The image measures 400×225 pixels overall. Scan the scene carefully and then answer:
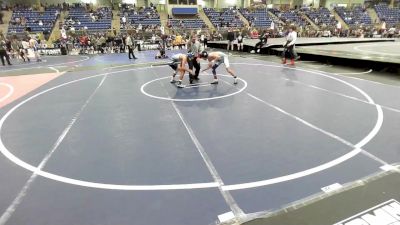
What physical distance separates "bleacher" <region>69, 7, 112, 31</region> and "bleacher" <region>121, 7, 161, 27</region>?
6.92 feet

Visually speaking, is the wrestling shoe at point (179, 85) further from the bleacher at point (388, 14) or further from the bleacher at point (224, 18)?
the bleacher at point (388, 14)

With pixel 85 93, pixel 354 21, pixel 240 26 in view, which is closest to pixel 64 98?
pixel 85 93

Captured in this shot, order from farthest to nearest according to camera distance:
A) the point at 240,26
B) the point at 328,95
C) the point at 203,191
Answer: the point at 240,26 < the point at 328,95 < the point at 203,191

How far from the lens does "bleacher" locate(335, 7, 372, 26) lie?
121 feet

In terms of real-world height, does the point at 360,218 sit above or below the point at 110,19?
below

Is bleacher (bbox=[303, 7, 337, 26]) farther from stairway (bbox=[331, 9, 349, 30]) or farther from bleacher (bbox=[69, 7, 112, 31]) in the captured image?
bleacher (bbox=[69, 7, 112, 31])

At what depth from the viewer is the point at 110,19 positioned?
31094 mm

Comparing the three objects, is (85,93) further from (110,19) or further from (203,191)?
(110,19)

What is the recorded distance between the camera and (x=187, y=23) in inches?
1314

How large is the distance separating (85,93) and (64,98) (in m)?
0.68

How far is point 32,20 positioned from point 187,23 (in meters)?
16.2

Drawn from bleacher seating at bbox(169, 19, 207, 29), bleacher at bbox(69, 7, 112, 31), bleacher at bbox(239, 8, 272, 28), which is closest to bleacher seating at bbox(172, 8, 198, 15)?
bleacher seating at bbox(169, 19, 207, 29)

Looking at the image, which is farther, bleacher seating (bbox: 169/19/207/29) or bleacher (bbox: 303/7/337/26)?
bleacher (bbox: 303/7/337/26)

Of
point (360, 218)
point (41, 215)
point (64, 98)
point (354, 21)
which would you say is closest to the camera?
point (360, 218)
